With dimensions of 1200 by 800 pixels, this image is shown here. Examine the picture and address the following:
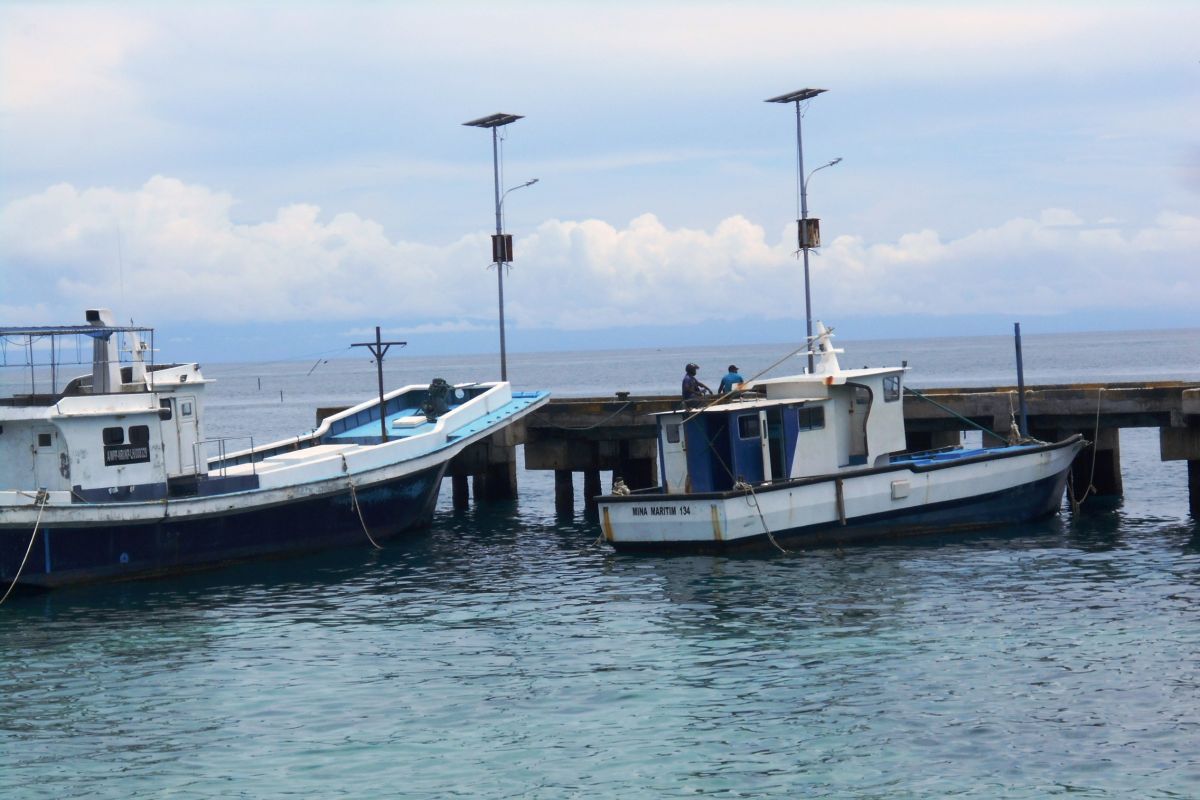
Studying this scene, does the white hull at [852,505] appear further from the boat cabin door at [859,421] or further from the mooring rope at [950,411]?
the mooring rope at [950,411]

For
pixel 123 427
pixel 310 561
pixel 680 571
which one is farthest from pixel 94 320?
pixel 680 571

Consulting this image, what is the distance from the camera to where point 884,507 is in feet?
95.5

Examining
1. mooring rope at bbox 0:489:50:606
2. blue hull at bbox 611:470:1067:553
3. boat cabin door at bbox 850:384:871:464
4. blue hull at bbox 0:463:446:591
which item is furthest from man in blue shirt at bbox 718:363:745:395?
mooring rope at bbox 0:489:50:606

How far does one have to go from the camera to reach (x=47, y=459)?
2659 cm

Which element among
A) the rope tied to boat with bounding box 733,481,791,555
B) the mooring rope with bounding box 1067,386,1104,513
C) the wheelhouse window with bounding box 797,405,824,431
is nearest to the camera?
the rope tied to boat with bounding box 733,481,791,555

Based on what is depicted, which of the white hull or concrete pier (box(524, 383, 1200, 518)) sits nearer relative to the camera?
the white hull

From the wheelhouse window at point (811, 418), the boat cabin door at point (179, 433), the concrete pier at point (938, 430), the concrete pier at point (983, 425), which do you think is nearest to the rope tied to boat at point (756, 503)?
the wheelhouse window at point (811, 418)

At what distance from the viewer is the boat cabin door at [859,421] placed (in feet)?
97.9

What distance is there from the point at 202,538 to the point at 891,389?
15.0 metres

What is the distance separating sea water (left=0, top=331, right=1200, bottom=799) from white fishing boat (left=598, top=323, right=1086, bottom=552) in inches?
26.3

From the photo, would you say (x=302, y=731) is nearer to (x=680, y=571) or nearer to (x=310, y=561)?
(x=680, y=571)

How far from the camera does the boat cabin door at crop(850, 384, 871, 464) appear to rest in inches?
1175

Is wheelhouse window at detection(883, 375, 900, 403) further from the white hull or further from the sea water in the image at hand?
the sea water

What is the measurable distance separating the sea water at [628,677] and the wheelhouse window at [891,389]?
319cm
